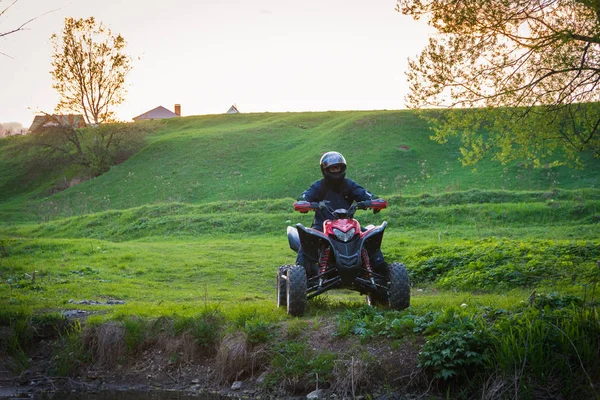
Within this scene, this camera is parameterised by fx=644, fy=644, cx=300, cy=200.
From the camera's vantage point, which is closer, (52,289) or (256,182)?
(52,289)

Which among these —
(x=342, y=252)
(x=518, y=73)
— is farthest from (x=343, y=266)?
(x=518, y=73)

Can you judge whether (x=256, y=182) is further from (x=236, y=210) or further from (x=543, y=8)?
(x=543, y=8)

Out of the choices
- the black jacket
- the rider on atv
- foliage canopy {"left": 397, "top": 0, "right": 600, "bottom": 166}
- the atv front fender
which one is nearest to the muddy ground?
the atv front fender

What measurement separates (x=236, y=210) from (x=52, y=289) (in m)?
19.6

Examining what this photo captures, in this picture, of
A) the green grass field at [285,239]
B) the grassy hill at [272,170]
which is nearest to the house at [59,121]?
the grassy hill at [272,170]

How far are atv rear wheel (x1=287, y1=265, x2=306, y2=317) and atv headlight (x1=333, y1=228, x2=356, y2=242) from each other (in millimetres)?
849

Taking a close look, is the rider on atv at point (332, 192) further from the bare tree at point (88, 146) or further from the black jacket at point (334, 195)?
the bare tree at point (88, 146)

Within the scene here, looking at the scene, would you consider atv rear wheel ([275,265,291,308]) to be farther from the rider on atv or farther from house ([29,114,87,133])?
house ([29,114,87,133])

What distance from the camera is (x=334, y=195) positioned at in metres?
12.3

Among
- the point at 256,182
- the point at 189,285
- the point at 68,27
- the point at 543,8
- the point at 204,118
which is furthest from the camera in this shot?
the point at 204,118

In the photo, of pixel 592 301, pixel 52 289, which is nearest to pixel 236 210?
pixel 52 289

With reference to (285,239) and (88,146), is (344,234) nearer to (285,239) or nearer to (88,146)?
(285,239)

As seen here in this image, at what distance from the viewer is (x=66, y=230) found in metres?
36.3

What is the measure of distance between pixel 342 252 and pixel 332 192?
1.69 meters
